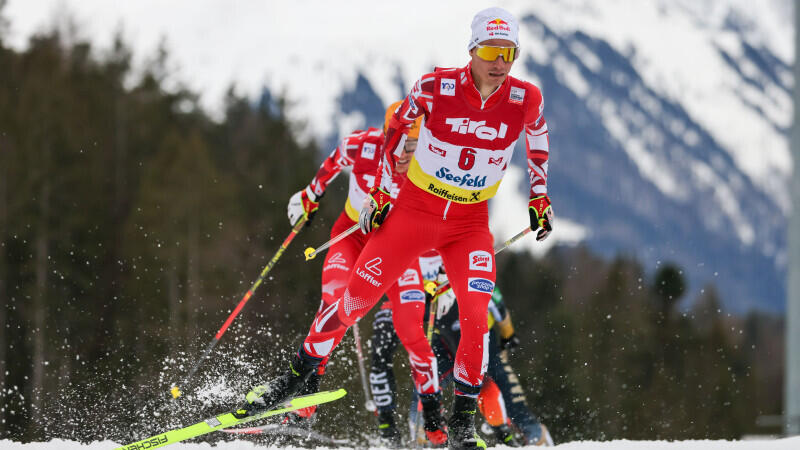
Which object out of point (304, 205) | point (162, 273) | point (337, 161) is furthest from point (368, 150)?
point (162, 273)

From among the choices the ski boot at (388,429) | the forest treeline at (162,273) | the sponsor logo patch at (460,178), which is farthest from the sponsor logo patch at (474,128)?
the ski boot at (388,429)

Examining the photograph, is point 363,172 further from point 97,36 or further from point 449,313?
point 97,36

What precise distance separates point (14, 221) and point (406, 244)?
1826 cm

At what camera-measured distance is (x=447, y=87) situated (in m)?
5.51

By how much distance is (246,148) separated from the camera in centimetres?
3256

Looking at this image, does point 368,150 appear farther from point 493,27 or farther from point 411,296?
point 493,27

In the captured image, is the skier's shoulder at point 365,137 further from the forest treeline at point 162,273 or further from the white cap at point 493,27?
the forest treeline at point 162,273

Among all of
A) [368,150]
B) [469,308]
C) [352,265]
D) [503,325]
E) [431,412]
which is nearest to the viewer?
[469,308]

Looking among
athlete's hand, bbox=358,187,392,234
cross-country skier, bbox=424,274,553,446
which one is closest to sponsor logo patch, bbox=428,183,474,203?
athlete's hand, bbox=358,187,392,234

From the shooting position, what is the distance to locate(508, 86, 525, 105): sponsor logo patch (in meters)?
5.52

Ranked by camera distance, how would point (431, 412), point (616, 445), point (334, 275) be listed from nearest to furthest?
1. point (616, 445)
2. point (334, 275)
3. point (431, 412)

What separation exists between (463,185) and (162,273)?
64.3ft

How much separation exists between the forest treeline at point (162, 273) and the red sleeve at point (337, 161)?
1900 millimetres

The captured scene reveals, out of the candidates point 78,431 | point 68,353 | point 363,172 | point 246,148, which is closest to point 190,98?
point 246,148
